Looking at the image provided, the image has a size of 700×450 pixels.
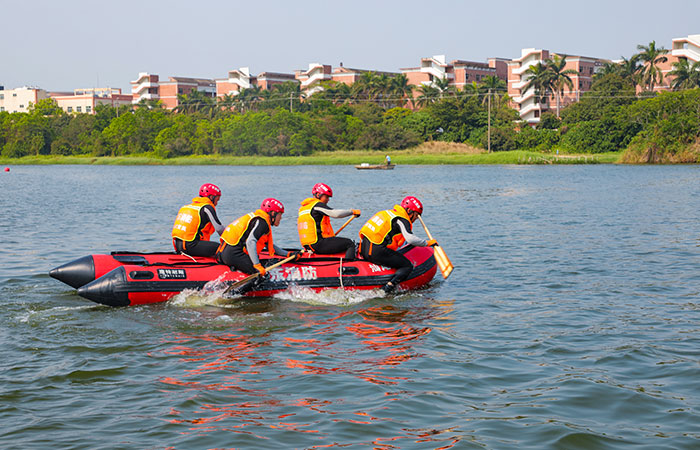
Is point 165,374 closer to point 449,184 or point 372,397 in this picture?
point 372,397

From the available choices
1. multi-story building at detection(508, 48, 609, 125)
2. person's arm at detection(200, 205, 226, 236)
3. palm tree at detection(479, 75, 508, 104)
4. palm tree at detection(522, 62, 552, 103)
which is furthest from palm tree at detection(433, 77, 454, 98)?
person's arm at detection(200, 205, 226, 236)

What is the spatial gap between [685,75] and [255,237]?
93.8m

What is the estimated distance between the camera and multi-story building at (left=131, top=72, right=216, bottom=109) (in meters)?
142

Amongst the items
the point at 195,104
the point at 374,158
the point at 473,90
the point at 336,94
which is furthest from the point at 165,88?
the point at 374,158

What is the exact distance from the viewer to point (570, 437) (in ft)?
22.6

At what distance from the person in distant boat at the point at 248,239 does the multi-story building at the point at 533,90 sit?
94.0 meters

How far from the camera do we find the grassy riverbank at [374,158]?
251ft

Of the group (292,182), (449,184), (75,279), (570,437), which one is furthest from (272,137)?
(570,437)

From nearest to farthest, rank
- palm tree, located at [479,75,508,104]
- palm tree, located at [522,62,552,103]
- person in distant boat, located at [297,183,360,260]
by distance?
person in distant boat, located at [297,183,360,260]
palm tree, located at [522,62,552,103]
palm tree, located at [479,75,508,104]

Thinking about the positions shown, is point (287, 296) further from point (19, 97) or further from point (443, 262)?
point (19, 97)

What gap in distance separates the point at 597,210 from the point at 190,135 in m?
79.9

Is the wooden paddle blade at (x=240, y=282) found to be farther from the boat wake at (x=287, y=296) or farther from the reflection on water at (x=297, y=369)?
the reflection on water at (x=297, y=369)

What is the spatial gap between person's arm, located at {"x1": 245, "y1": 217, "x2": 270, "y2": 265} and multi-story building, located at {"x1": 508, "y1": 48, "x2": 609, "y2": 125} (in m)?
94.1

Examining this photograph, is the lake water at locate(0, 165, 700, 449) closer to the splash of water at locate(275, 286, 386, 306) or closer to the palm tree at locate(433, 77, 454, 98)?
the splash of water at locate(275, 286, 386, 306)
